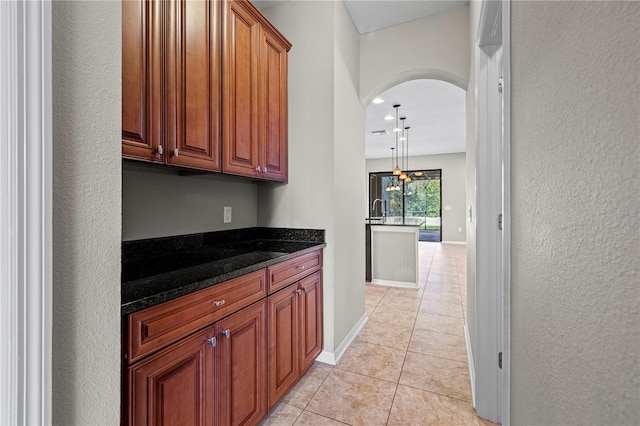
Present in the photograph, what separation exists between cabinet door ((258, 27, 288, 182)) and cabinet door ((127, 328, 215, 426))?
1254 millimetres

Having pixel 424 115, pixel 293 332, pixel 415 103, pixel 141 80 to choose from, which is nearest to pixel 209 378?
pixel 293 332

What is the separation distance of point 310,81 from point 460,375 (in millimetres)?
2405

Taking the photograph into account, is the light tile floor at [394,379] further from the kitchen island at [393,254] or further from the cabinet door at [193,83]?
the cabinet door at [193,83]

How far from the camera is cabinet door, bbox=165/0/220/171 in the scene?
55.0 inches

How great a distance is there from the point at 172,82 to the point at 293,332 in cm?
153

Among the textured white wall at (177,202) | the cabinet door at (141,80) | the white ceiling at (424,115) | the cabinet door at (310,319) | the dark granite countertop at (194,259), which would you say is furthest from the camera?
the white ceiling at (424,115)

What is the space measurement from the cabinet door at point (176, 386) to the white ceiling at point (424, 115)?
12.7ft

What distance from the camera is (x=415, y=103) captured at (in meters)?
4.66

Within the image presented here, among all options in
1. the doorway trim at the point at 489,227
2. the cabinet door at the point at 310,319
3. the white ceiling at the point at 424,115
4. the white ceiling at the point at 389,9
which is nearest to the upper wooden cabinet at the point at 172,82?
the cabinet door at the point at 310,319

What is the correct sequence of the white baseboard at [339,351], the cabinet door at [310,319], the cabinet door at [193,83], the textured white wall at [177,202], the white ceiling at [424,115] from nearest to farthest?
1. the cabinet door at [193,83]
2. the textured white wall at [177,202]
3. the cabinet door at [310,319]
4. the white baseboard at [339,351]
5. the white ceiling at [424,115]

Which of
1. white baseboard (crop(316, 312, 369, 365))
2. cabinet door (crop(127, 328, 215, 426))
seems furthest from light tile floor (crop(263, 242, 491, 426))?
cabinet door (crop(127, 328, 215, 426))

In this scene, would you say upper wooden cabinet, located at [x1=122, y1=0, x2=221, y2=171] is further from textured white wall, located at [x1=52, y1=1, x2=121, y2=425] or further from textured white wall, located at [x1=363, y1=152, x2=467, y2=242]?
textured white wall, located at [x1=363, y1=152, x2=467, y2=242]

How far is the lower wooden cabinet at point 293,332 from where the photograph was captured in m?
1.64

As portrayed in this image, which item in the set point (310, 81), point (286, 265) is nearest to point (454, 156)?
point (310, 81)
